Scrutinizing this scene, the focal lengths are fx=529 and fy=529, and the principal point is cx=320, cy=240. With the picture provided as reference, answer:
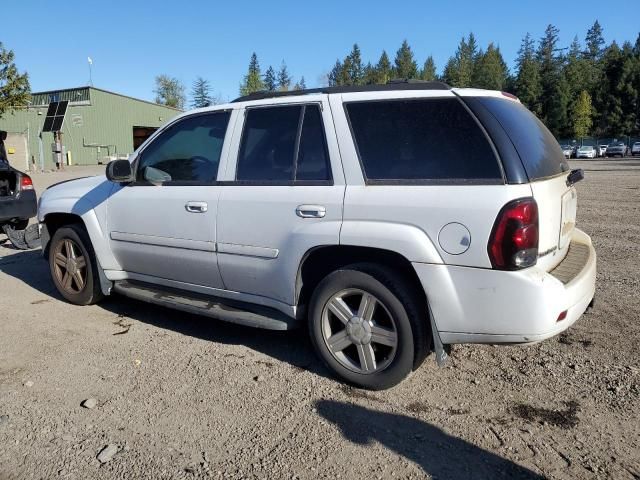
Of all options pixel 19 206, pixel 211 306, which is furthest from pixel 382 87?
pixel 19 206

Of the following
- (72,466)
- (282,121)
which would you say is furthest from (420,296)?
(72,466)

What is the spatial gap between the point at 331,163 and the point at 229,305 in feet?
4.62

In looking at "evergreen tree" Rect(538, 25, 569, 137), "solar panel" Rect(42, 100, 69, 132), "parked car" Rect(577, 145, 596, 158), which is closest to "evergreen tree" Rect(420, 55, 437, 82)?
"evergreen tree" Rect(538, 25, 569, 137)

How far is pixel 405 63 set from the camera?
123 metres

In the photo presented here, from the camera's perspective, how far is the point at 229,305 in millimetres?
4133

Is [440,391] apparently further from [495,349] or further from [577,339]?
[577,339]

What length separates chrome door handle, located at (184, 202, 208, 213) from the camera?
410 cm

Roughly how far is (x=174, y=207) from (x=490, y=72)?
101 m

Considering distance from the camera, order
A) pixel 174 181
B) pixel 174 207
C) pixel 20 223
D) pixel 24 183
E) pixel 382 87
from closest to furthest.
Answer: pixel 382 87 → pixel 174 207 → pixel 174 181 → pixel 24 183 → pixel 20 223

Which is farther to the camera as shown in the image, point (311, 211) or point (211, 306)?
point (211, 306)

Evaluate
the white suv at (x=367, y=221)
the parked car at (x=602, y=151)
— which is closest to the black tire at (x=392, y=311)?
the white suv at (x=367, y=221)

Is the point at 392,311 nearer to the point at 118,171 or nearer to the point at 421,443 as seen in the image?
the point at 421,443

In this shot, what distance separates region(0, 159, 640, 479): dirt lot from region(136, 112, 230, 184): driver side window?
138 centimetres

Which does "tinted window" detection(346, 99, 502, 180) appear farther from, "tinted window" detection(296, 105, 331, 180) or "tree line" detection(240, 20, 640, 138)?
"tree line" detection(240, 20, 640, 138)
